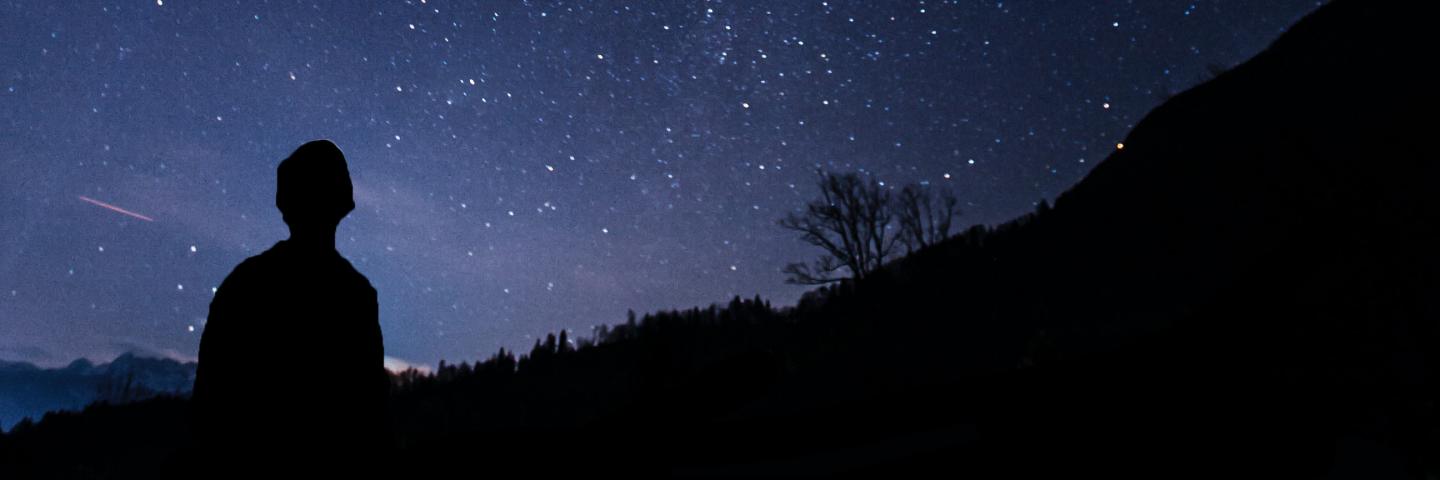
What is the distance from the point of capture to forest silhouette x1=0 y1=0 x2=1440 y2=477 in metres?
1.57

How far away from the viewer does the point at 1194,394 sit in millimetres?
1584

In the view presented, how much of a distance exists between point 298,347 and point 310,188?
1.92 feet

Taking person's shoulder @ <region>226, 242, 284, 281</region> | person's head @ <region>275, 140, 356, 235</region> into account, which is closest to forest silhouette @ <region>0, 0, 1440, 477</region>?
person's shoulder @ <region>226, 242, 284, 281</region>

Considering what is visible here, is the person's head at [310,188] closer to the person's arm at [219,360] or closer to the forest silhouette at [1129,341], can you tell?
the person's arm at [219,360]

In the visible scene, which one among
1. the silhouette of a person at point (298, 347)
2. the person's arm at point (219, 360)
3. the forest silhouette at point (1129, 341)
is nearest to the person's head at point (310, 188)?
the silhouette of a person at point (298, 347)

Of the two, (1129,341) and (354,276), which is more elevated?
(354,276)

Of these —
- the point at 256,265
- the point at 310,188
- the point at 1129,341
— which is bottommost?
the point at 1129,341

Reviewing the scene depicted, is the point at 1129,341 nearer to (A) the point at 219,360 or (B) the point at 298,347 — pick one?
(B) the point at 298,347

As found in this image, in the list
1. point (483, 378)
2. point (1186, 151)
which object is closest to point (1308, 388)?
point (1186, 151)

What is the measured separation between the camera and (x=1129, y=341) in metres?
1.51

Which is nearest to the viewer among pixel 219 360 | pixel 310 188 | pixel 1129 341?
pixel 1129 341

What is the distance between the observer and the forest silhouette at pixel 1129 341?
157 centimetres

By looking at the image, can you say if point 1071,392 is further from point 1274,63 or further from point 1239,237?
point 1274,63

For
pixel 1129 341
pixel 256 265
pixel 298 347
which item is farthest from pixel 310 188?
pixel 1129 341
